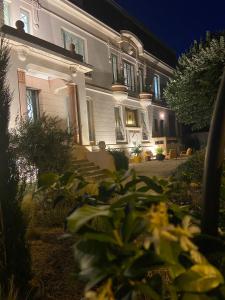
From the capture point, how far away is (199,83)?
48.7 feet

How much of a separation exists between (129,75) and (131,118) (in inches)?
122

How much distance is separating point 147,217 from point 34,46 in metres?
11.9

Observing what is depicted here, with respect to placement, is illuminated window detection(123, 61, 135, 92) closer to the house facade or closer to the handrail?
the house facade

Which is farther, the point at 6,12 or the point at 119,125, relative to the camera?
the point at 119,125

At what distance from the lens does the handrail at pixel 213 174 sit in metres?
1.60

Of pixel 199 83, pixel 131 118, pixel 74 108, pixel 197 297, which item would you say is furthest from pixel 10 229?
pixel 131 118

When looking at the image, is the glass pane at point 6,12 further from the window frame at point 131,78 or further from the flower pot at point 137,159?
the window frame at point 131,78

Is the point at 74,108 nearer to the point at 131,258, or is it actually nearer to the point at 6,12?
the point at 6,12

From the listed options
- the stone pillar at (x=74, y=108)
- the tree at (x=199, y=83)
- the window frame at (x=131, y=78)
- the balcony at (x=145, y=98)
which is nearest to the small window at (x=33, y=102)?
the stone pillar at (x=74, y=108)

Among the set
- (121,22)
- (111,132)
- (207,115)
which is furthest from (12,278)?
(121,22)

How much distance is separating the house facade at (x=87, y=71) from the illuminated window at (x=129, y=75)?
0.03 meters

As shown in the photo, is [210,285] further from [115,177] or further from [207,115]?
[207,115]

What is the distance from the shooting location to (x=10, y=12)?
43.7ft

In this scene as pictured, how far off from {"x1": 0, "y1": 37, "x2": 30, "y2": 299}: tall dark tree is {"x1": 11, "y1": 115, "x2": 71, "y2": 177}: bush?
4.96 metres
